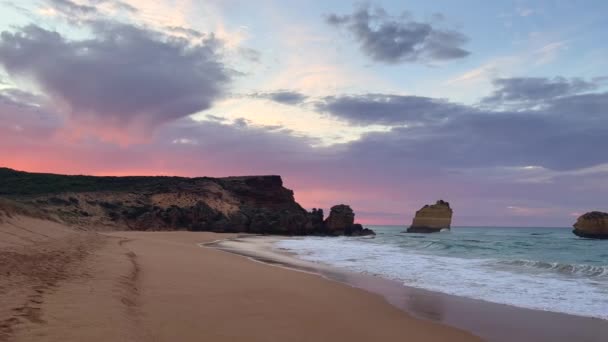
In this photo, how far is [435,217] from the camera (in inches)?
3364

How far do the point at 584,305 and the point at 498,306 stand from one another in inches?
80.3

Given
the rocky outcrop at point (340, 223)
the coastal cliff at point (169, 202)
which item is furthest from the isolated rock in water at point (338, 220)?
the coastal cliff at point (169, 202)

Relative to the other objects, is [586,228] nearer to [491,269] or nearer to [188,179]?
[491,269]

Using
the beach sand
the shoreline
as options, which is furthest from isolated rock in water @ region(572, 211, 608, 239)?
the beach sand

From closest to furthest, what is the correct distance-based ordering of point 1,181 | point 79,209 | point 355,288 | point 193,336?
1. point 193,336
2. point 355,288
3. point 79,209
4. point 1,181

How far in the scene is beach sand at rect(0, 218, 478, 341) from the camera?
15.5 ft

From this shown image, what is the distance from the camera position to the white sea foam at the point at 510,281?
31.8 feet

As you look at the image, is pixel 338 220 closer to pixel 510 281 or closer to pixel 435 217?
pixel 435 217

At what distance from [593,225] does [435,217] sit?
29.9 meters

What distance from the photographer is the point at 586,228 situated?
197 feet

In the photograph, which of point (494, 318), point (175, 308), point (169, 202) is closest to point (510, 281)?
point (494, 318)

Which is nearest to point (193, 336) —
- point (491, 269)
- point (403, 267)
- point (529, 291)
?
point (529, 291)

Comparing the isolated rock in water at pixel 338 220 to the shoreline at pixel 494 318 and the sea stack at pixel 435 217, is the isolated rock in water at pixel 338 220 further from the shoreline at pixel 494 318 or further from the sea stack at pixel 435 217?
the shoreline at pixel 494 318

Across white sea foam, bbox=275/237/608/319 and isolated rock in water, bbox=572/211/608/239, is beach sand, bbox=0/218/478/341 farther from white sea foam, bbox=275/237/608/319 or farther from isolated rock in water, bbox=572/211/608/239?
isolated rock in water, bbox=572/211/608/239
